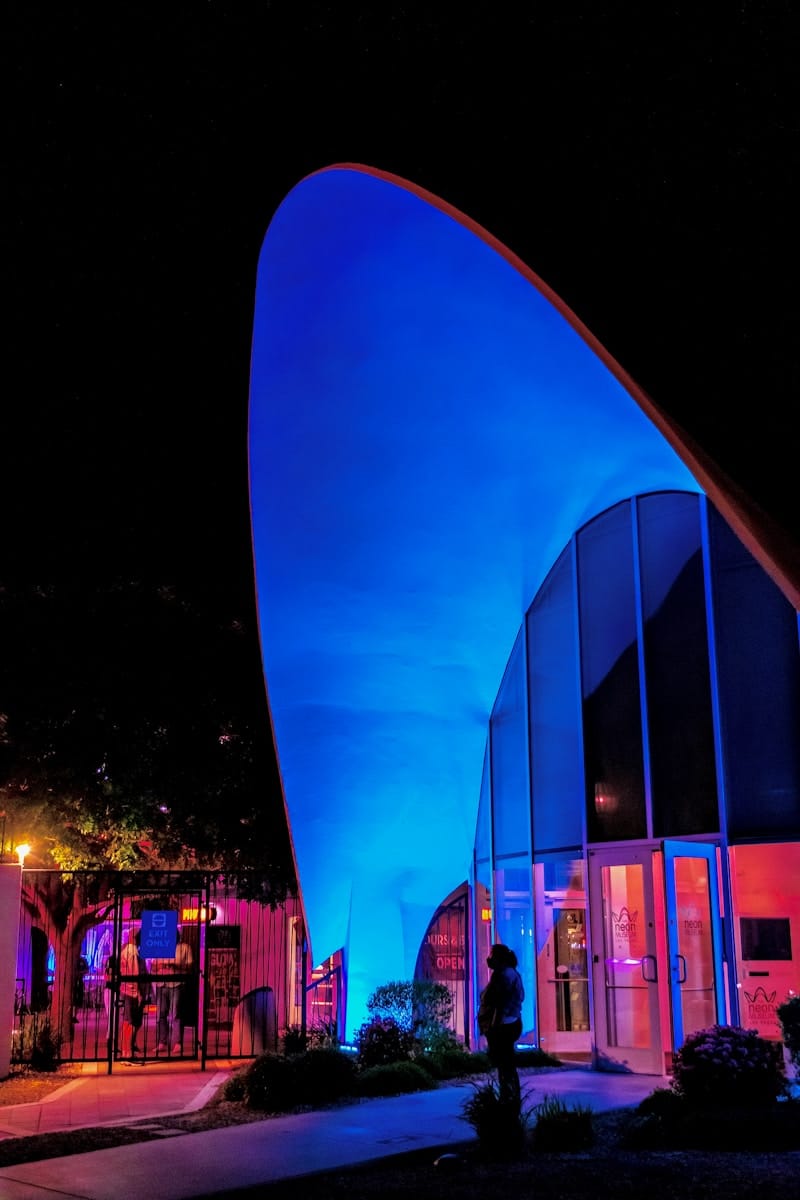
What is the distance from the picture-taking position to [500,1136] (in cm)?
803

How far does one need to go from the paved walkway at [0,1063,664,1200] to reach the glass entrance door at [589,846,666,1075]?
374 mm

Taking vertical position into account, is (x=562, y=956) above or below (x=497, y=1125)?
above

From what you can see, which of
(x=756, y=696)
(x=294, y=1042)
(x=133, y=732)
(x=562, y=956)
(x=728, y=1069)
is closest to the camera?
(x=728, y=1069)

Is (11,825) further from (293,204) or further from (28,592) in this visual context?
(293,204)

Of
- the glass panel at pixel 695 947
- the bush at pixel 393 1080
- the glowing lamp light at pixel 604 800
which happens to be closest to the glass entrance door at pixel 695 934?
the glass panel at pixel 695 947

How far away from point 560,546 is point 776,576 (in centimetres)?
876

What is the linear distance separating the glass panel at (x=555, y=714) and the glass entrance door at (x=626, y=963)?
0.74 m

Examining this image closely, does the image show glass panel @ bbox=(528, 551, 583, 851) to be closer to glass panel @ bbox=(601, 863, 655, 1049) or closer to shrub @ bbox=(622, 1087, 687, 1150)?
glass panel @ bbox=(601, 863, 655, 1049)

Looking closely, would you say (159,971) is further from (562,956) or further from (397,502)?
(397,502)

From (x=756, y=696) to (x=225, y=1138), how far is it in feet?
23.2

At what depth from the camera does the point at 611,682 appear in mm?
13953

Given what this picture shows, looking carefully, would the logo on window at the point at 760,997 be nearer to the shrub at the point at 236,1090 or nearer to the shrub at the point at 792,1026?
the shrub at the point at 792,1026

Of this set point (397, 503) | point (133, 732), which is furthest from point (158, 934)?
point (397, 503)

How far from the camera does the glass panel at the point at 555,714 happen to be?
559 inches
